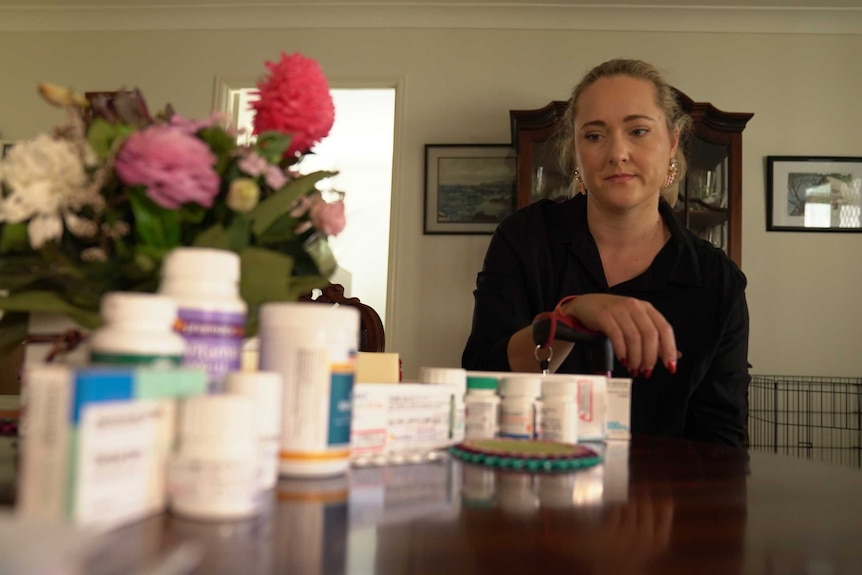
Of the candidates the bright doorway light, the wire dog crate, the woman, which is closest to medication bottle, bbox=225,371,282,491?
the woman

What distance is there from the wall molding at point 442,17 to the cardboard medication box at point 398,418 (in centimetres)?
288

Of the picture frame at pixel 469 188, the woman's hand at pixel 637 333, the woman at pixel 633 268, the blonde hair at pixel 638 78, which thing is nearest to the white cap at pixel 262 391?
the woman's hand at pixel 637 333

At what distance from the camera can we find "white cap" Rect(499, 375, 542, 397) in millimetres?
859

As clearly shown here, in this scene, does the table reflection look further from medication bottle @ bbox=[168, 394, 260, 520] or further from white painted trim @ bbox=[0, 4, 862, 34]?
white painted trim @ bbox=[0, 4, 862, 34]

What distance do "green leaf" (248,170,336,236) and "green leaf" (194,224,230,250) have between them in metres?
0.05

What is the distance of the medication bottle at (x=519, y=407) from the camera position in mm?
853

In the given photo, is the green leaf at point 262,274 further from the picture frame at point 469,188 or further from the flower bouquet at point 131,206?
the picture frame at point 469,188

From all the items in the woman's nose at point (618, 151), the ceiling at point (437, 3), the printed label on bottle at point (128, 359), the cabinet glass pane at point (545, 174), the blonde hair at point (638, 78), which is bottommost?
the printed label on bottle at point (128, 359)

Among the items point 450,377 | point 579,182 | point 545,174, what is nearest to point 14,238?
point 450,377

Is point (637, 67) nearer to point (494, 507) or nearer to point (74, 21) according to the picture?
point (494, 507)

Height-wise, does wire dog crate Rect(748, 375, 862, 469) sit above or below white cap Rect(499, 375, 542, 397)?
below

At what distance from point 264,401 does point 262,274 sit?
0.57 ft

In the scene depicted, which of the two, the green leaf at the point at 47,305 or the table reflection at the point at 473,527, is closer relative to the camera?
the table reflection at the point at 473,527

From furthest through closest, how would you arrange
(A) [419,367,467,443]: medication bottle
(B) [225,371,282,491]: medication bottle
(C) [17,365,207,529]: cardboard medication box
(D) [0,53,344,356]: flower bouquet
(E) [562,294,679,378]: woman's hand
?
(E) [562,294,679,378]: woman's hand → (A) [419,367,467,443]: medication bottle → (D) [0,53,344,356]: flower bouquet → (B) [225,371,282,491]: medication bottle → (C) [17,365,207,529]: cardboard medication box
